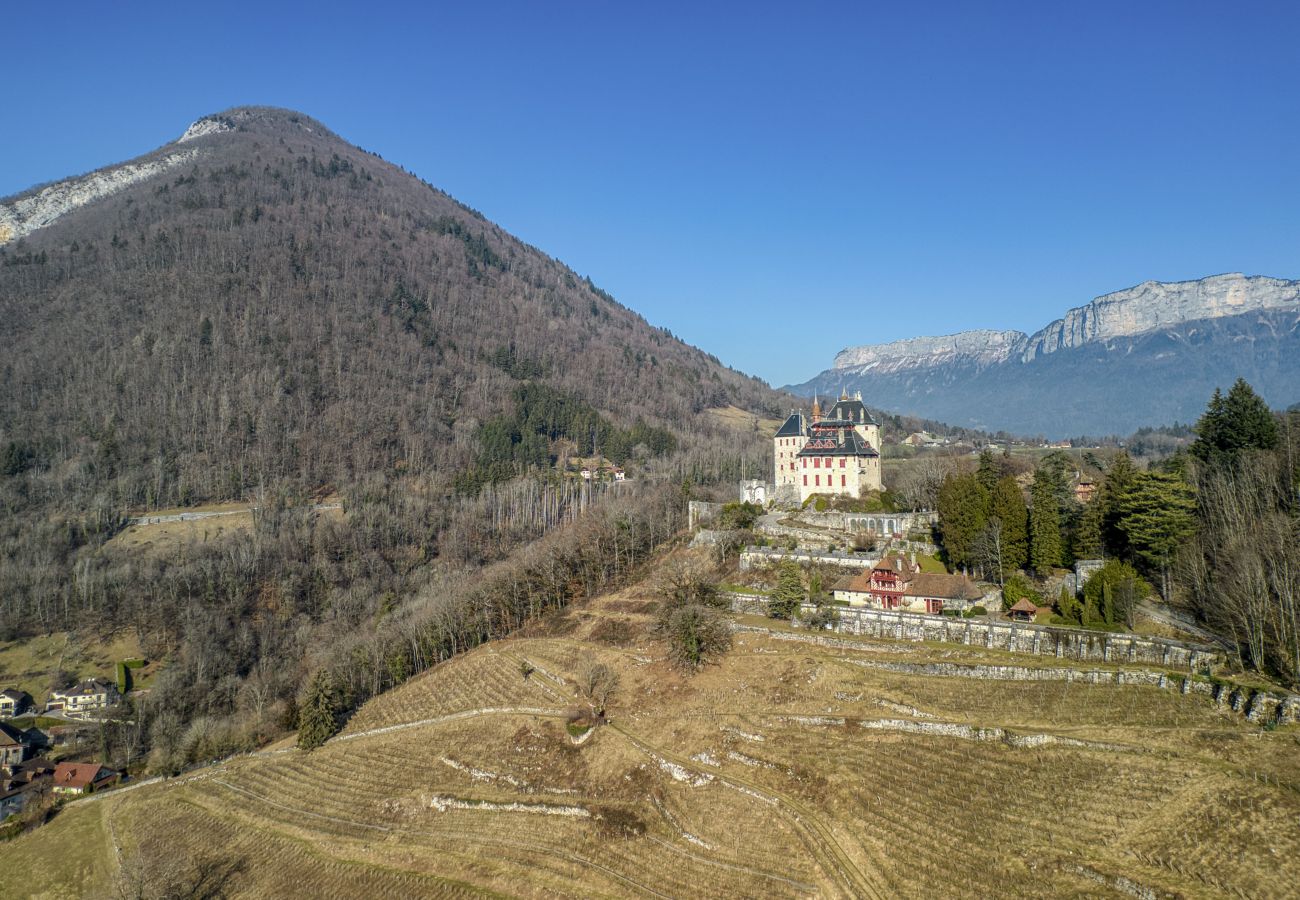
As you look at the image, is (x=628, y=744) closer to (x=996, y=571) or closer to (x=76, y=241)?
(x=996, y=571)

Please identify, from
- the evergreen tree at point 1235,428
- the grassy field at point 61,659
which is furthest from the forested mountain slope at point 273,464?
the evergreen tree at point 1235,428

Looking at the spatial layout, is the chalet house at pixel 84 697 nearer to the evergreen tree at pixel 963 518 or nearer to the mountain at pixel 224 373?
the mountain at pixel 224 373

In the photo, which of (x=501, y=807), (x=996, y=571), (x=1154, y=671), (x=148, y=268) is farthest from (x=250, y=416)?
(x=1154, y=671)

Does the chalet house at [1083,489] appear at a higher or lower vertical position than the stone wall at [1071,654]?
higher

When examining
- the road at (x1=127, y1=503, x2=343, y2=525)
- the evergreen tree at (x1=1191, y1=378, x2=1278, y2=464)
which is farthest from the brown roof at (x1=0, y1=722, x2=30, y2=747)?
the evergreen tree at (x1=1191, y1=378, x2=1278, y2=464)

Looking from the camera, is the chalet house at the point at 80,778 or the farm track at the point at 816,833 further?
the chalet house at the point at 80,778

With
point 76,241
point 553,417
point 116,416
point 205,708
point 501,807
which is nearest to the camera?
point 501,807

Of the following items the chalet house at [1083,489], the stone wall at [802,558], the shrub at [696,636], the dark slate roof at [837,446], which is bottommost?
the shrub at [696,636]
